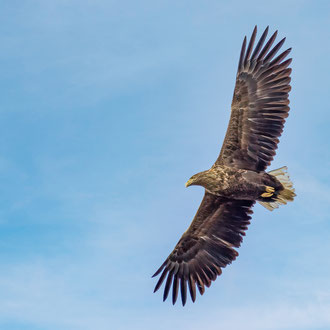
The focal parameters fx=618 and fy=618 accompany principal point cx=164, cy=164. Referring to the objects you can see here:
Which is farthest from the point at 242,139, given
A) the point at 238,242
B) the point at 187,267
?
the point at 187,267

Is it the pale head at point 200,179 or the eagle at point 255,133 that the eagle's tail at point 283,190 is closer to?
the eagle at point 255,133

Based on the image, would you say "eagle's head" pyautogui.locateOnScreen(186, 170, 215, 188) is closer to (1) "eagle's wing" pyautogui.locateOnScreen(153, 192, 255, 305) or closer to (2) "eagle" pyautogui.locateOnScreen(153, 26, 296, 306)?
(2) "eagle" pyautogui.locateOnScreen(153, 26, 296, 306)

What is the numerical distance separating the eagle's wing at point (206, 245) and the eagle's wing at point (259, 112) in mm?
1461

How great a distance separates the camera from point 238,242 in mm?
17250

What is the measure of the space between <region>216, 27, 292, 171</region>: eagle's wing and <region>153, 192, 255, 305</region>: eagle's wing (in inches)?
57.5

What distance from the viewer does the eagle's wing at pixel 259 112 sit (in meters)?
16.0

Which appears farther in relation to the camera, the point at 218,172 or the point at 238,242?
the point at 238,242

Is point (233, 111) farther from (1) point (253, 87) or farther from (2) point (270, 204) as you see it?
(2) point (270, 204)

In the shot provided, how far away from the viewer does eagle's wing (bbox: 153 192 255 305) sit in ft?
56.1

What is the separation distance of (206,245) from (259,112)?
13.7 feet

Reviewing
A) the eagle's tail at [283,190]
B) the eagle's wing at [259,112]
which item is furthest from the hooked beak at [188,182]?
the eagle's tail at [283,190]

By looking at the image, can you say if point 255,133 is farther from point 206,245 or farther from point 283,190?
point 206,245

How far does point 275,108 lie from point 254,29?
→ 2.16 metres

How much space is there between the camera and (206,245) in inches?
693
